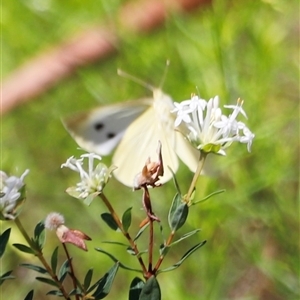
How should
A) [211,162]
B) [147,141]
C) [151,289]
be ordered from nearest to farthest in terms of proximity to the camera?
1. [151,289]
2. [147,141]
3. [211,162]

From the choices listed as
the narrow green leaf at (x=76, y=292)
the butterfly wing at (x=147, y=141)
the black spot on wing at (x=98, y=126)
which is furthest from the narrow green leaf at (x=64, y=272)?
the black spot on wing at (x=98, y=126)

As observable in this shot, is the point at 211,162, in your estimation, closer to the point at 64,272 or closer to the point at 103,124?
the point at 103,124

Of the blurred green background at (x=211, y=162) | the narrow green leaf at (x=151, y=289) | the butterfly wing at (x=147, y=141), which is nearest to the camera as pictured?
the narrow green leaf at (x=151, y=289)

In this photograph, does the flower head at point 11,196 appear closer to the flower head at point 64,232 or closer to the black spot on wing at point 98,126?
the flower head at point 64,232

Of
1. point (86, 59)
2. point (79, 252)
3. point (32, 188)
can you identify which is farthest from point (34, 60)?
point (79, 252)

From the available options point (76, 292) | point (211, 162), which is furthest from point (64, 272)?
point (211, 162)

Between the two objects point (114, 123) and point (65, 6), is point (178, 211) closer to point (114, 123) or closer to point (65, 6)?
point (114, 123)
